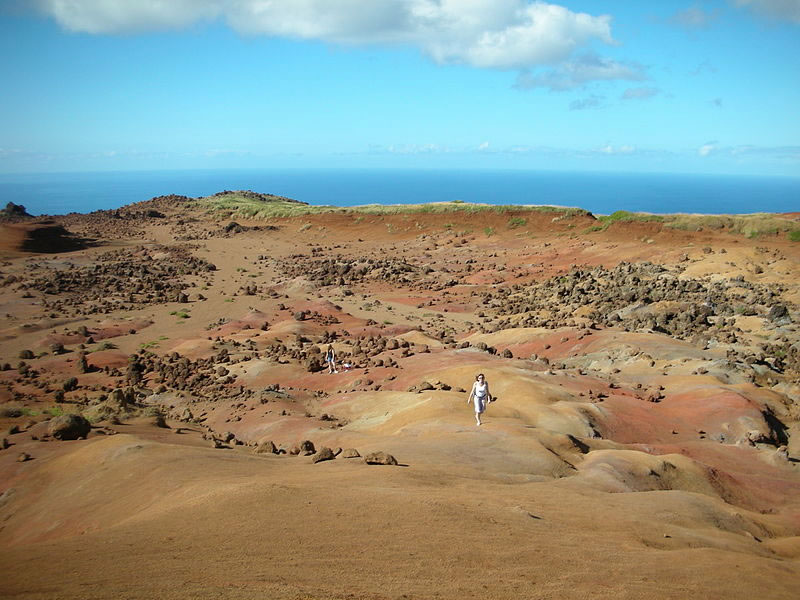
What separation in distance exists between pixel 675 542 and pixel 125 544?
687cm

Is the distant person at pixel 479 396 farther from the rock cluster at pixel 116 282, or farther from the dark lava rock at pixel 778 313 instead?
the rock cluster at pixel 116 282

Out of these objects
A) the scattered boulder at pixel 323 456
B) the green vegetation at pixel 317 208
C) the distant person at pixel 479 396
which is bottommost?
the scattered boulder at pixel 323 456

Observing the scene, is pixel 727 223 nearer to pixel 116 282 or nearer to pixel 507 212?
pixel 507 212

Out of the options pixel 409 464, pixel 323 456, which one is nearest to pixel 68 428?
pixel 323 456

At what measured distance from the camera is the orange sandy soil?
602cm

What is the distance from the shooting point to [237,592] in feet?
16.7

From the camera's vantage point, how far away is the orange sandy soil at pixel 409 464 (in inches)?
237

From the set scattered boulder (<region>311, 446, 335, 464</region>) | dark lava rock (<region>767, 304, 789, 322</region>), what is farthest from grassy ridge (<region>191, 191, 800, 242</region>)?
scattered boulder (<region>311, 446, 335, 464</region>)

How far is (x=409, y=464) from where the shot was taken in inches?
420

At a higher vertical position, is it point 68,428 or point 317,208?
point 317,208

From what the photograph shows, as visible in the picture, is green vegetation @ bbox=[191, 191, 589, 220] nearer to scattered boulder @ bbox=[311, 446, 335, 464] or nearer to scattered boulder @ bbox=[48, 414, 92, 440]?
scattered boulder @ bbox=[311, 446, 335, 464]

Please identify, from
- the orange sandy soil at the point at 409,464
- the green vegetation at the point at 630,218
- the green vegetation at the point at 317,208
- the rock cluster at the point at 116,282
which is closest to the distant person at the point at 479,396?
the orange sandy soil at the point at 409,464

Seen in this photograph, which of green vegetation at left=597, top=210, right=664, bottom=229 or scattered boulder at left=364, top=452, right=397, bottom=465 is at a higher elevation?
green vegetation at left=597, top=210, right=664, bottom=229


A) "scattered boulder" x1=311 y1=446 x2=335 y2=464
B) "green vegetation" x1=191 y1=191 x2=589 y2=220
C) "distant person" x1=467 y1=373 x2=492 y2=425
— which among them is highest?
"green vegetation" x1=191 y1=191 x2=589 y2=220
